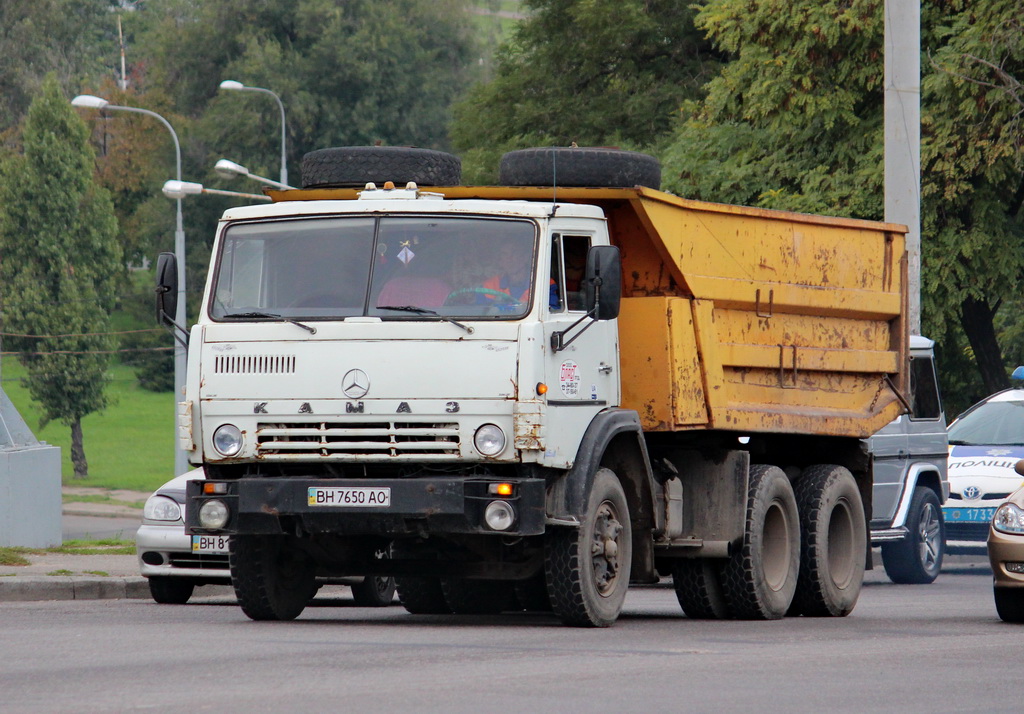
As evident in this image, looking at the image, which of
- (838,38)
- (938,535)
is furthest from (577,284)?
(838,38)

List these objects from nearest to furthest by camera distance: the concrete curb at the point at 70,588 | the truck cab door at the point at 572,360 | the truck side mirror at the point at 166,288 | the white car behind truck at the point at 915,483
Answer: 1. the truck cab door at the point at 572,360
2. the truck side mirror at the point at 166,288
3. the concrete curb at the point at 70,588
4. the white car behind truck at the point at 915,483

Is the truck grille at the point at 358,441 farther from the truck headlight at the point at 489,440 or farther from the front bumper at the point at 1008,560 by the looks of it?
the front bumper at the point at 1008,560

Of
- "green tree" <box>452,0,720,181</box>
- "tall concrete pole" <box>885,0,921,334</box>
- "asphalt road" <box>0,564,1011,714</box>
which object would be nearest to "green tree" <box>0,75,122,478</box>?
"green tree" <box>452,0,720,181</box>

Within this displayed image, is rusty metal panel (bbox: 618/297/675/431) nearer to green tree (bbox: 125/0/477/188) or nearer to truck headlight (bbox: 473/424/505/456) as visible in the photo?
truck headlight (bbox: 473/424/505/456)

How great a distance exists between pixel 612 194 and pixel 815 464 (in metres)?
3.73

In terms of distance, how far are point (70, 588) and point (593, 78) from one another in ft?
90.5

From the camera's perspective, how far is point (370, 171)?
12055mm

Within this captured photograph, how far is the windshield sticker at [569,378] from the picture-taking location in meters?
10.8

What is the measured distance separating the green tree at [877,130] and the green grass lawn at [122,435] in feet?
104

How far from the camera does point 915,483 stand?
61.8 ft

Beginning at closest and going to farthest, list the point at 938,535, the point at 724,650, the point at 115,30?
the point at 724,650
the point at 938,535
the point at 115,30

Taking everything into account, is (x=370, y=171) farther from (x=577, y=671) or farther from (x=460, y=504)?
(x=577, y=671)

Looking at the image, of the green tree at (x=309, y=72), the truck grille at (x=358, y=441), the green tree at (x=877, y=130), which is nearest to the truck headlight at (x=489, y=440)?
the truck grille at (x=358, y=441)

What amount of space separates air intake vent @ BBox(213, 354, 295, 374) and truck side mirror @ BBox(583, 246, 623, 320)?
1.81m
